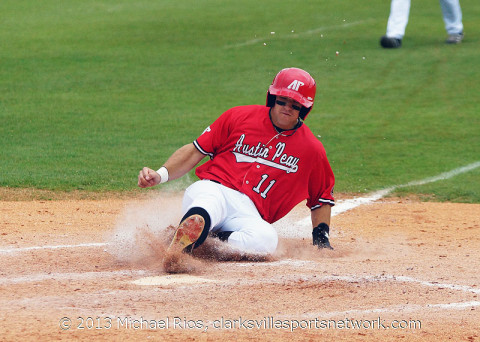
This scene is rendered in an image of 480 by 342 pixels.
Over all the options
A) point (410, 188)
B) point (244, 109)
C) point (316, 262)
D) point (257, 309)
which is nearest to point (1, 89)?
point (410, 188)

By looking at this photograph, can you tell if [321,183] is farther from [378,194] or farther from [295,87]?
[378,194]

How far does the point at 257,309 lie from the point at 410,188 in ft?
16.9

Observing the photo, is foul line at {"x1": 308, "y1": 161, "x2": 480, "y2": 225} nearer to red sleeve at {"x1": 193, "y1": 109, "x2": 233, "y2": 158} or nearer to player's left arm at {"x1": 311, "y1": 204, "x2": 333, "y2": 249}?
player's left arm at {"x1": 311, "y1": 204, "x2": 333, "y2": 249}

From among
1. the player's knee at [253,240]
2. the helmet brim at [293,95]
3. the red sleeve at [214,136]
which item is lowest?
the player's knee at [253,240]

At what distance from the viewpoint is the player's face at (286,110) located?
5926 mm

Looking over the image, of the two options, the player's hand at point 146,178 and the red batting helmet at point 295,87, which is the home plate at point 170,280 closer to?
the player's hand at point 146,178

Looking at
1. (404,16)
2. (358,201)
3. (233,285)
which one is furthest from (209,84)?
(233,285)

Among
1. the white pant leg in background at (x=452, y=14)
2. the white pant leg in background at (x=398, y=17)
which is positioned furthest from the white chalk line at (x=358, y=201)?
the white pant leg in background at (x=452, y=14)

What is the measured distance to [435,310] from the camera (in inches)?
179

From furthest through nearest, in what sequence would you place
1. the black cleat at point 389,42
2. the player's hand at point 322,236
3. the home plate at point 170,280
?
the black cleat at point 389,42 → the player's hand at point 322,236 → the home plate at point 170,280

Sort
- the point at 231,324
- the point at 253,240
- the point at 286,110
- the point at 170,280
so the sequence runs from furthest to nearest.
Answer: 1. the point at 286,110
2. the point at 253,240
3. the point at 170,280
4. the point at 231,324

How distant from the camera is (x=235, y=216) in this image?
582 cm

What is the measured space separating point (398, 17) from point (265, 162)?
1150 cm

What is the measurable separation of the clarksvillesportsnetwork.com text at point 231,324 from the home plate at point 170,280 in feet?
2.33
